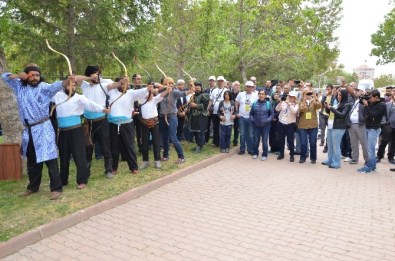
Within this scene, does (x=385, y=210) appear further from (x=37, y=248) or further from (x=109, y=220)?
(x=37, y=248)

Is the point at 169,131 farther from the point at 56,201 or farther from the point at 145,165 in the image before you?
the point at 56,201

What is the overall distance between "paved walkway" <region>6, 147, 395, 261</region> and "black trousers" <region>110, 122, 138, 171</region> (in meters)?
0.94

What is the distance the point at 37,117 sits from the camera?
512cm

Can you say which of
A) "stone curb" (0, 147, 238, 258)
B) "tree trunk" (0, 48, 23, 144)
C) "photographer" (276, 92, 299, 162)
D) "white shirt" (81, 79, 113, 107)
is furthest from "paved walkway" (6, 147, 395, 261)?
"tree trunk" (0, 48, 23, 144)

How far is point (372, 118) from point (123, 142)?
559 centimetres

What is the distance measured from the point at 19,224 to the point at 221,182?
3657 millimetres

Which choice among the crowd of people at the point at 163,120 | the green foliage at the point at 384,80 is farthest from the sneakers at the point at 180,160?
the green foliage at the point at 384,80

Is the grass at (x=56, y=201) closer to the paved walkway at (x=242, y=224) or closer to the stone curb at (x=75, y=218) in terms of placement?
the stone curb at (x=75, y=218)

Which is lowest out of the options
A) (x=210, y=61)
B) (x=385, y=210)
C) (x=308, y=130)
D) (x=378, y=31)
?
(x=385, y=210)

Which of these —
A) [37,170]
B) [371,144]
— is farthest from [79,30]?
[371,144]

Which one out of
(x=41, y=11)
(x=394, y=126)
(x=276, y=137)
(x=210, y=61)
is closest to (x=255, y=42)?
(x=210, y=61)

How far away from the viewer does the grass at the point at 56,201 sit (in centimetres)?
443

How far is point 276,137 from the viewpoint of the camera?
31.9 feet

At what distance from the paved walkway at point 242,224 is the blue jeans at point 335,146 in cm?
113
